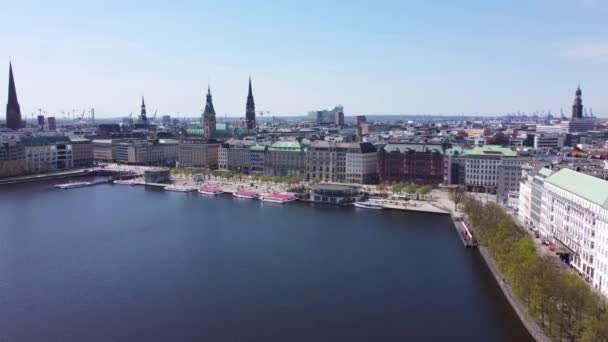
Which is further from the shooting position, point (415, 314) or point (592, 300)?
point (415, 314)

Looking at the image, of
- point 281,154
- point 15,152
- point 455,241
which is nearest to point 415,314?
point 455,241

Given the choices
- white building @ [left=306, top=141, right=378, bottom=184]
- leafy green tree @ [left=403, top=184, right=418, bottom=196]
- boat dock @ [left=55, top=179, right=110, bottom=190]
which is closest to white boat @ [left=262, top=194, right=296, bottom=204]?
white building @ [left=306, top=141, right=378, bottom=184]

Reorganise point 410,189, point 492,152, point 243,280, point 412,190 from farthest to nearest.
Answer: point 492,152 → point 410,189 → point 412,190 → point 243,280

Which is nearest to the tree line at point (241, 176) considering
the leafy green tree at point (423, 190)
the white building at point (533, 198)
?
the leafy green tree at point (423, 190)

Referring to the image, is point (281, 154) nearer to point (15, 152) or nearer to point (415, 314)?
point (15, 152)

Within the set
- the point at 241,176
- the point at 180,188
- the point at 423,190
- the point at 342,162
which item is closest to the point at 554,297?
the point at 423,190

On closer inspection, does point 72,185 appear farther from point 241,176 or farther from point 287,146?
point 287,146
